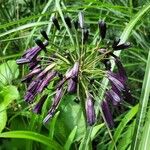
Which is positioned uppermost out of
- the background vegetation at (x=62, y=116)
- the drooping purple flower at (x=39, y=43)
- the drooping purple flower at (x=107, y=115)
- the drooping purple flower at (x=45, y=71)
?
the drooping purple flower at (x=39, y=43)

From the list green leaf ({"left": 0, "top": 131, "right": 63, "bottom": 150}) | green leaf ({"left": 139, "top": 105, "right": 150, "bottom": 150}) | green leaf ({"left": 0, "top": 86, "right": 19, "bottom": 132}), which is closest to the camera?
green leaf ({"left": 139, "top": 105, "right": 150, "bottom": 150})

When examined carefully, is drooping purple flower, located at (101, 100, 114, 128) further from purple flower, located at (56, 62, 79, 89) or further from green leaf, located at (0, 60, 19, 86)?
green leaf, located at (0, 60, 19, 86)

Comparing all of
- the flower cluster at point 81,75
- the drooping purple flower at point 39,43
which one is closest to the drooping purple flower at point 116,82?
the flower cluster at point 81,75

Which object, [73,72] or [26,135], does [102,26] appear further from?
[26,135]

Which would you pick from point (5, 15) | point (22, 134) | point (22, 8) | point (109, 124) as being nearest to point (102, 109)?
point (109, 124)

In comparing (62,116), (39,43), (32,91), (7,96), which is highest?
(39,43)

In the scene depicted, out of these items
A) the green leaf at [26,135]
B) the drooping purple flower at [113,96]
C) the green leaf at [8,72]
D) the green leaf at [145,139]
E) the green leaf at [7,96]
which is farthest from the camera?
the green leaf at [8,72]

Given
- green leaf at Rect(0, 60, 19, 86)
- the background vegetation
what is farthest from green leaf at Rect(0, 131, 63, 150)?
green leaf at Rect(0, 60, 19, 86)

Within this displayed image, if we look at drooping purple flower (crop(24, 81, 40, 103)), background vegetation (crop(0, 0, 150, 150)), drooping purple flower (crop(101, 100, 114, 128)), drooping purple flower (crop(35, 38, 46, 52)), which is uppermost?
drooping purple flower (crop(35, 38, 46, 52))

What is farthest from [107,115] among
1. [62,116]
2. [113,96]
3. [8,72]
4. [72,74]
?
[8,72]

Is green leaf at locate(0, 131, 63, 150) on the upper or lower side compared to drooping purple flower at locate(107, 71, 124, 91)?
lower

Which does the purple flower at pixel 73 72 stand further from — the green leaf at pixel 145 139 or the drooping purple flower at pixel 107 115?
the green leaf at pixel 145 139
